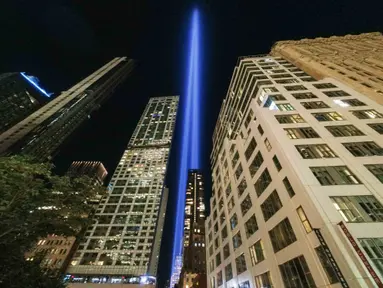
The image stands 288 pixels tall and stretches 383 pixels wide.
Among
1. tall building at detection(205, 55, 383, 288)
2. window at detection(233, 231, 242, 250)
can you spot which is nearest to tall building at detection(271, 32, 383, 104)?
tall building at detection(205, 55, 383, 288)

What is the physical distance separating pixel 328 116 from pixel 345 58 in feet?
107

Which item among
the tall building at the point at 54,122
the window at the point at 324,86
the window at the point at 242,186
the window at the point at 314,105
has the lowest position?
the window at the point at 242,186

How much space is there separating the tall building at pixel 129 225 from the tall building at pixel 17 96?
46.5 m

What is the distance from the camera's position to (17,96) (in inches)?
3000

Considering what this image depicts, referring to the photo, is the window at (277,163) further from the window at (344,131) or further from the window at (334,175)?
the window at (344,131)

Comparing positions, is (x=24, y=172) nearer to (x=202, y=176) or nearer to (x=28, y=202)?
(x=28, y=202)

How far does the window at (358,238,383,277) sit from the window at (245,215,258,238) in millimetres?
10944

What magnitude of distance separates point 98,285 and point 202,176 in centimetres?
9914

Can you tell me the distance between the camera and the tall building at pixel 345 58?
35156 millimetres

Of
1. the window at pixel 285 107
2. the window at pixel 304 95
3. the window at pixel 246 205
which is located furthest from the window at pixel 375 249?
the window at pixel 304 95

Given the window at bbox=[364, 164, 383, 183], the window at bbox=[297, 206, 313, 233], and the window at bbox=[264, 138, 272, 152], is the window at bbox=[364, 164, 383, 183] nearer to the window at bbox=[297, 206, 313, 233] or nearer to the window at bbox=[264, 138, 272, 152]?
the window at bbox=[297, 206, 313, 233]

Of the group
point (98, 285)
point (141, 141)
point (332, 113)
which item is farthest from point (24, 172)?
point (141, 141)

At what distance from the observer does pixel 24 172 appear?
13406 mm

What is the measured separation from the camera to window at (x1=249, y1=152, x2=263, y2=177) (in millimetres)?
26938
